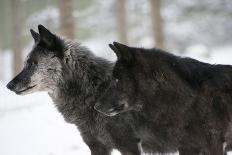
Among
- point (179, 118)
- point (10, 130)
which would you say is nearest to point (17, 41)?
point (10, 130)

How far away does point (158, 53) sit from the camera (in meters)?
5.32

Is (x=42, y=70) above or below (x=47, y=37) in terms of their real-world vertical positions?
below

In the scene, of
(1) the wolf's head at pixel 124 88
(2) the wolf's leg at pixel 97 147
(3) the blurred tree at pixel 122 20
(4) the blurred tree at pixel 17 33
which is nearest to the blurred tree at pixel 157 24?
(3) the blurred tree at pixel 122 20

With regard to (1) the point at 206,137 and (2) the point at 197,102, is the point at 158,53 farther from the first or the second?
(1) the point at 206,137

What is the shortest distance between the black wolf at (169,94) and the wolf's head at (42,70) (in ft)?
3.36

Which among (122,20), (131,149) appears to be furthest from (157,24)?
(131,149)

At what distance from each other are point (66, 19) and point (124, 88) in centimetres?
931

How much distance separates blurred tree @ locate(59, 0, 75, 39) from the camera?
45.8ft

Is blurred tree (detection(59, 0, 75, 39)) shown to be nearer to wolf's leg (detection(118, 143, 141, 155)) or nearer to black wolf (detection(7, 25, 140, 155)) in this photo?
black wolf (detection(7, 25, 140, 155))

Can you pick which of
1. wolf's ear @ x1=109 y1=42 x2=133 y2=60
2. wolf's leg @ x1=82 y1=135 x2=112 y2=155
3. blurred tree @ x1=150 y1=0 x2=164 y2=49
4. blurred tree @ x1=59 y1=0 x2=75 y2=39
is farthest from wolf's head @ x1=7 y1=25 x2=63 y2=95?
blurred tree @ x1=150 y1=0 x2=164 y2=49

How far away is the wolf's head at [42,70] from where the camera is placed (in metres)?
5.93

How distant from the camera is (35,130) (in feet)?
37.1

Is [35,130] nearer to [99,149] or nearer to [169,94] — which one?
[99,149]

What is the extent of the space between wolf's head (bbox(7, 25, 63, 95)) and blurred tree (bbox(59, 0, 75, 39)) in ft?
26.1
